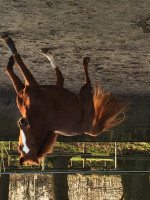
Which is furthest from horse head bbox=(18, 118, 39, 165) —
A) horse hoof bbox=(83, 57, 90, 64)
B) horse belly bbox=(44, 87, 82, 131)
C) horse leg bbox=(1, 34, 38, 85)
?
horse hoof bbox=(83, 57, 90, 64)

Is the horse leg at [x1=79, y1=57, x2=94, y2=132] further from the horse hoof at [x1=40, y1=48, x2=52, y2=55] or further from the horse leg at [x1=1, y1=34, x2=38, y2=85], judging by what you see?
the horse leg at [x1=1, y1=34, x2=38, y2=85]

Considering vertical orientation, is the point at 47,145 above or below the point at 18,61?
below

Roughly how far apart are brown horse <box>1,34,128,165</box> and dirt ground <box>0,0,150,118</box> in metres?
0.13

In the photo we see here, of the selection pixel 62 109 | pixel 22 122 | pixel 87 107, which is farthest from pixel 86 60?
pixel 22 122

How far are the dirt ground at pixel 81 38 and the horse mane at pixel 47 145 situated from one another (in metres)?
0.70

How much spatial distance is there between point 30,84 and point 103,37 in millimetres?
612

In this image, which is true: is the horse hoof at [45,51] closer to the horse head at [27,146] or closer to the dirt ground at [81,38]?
the dirt ground at [81,38]

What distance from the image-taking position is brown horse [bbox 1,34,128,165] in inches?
85.1

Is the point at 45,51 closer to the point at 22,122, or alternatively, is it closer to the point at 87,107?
the point at 87,107

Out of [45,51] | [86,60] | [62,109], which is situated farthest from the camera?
[86,60]

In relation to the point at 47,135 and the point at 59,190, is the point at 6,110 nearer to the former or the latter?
the point at 47,135

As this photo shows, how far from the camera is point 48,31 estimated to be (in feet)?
8.32

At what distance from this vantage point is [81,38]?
263 centimetres

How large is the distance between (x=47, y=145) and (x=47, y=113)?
196 millimetres
